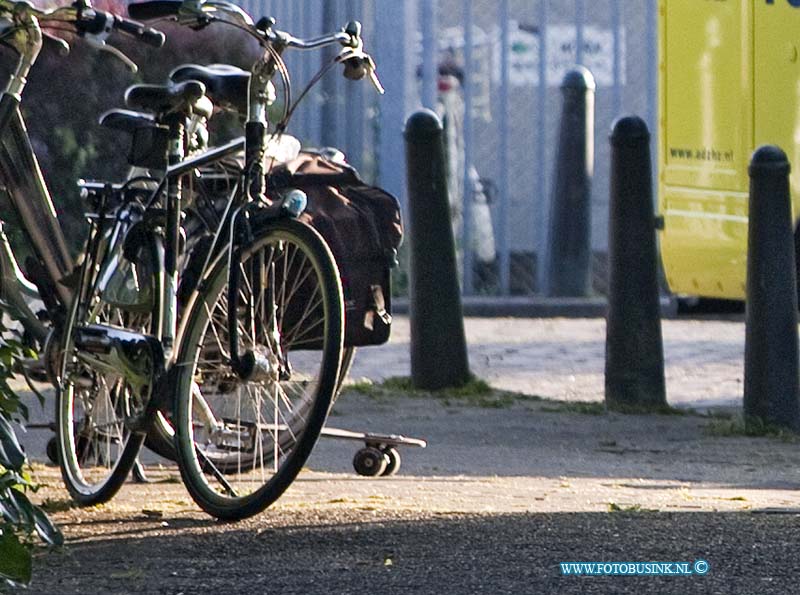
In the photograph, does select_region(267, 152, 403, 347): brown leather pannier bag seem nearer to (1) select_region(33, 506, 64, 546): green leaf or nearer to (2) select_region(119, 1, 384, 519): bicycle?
(2) select_region(119, 1, 384, 519): bicycle

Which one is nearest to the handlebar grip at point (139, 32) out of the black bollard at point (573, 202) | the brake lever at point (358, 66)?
the brake lever at point (358, 66)

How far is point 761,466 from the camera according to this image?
6.47 metres

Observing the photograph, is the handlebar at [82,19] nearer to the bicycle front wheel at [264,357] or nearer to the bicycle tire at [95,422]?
the bicycle tire at [95,422]

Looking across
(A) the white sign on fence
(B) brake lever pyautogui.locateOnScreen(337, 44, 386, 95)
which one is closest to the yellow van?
(A) the white sign on fence

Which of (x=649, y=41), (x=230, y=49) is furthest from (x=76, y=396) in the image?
(x=649, y=41)

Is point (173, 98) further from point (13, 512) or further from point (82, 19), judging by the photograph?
point (13, 512)

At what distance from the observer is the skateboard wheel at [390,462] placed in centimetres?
599

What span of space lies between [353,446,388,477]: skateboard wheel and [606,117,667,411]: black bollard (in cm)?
205

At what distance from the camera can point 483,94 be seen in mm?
12969

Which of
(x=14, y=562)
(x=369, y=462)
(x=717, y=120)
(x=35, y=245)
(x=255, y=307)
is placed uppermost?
(x=717, y=120)

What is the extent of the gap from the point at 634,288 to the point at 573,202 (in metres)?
4.29

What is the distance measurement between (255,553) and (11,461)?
24.6 inches

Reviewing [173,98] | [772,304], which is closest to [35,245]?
[173,98]

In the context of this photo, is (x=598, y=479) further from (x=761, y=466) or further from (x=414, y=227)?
(x=414, y=227)
